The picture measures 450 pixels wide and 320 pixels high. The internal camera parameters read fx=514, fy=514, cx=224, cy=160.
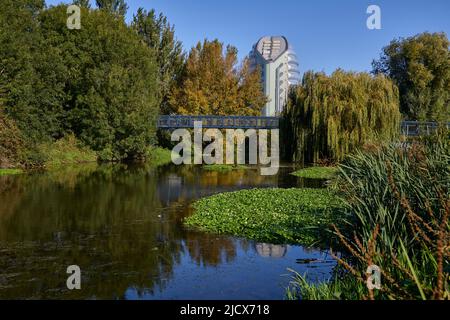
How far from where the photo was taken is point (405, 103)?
145 feet

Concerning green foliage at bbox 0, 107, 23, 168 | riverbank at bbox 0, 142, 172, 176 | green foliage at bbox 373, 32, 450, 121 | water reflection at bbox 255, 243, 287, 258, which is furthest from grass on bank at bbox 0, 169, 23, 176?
green foliage at bbox 373, 32, 450, 121

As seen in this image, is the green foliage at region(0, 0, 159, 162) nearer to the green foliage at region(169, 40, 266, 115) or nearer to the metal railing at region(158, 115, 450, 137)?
the metal railing at region(158, 115, 450, 137)

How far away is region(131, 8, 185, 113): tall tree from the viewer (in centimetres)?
4456

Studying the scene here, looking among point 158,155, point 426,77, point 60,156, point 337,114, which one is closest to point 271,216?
point 337,114

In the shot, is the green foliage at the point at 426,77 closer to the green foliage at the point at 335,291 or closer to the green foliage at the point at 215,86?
the green foliage at the point at 215,86

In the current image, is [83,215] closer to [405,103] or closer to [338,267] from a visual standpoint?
[338,267]

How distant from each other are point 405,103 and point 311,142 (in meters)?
20.2

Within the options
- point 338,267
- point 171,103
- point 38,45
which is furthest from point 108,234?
point 171,103

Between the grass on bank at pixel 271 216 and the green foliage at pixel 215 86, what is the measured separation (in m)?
26.7

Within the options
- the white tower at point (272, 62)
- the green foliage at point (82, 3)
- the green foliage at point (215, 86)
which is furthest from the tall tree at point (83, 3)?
the white tower at point (272, 62)

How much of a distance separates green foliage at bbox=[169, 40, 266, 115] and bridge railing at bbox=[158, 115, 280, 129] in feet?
8.12

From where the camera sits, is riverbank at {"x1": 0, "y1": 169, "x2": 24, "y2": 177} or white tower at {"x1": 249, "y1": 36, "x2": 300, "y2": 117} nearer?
riverbank at {"x1": 0, "y1": 169, "x2": 24, "y2": 177}

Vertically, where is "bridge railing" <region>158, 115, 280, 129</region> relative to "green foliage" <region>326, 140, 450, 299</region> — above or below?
above

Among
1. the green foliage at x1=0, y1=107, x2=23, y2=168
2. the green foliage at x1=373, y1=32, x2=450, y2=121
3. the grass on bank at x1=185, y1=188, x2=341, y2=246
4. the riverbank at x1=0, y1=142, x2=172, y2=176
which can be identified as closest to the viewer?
the grass on bank at x1=185, y1=188, x2=341, y2=246
